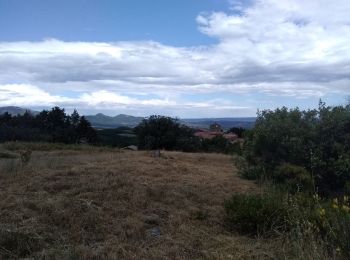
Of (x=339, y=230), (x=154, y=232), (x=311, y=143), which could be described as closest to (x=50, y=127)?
(x=311, y=143)

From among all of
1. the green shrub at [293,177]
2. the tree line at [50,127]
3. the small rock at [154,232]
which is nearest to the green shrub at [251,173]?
the green shrub at [293,177]

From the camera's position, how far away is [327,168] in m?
10.3

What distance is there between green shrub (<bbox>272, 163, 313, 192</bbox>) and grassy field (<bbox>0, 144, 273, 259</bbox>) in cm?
61

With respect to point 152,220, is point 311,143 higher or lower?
higher

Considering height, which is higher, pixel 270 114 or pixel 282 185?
pixel 270 114

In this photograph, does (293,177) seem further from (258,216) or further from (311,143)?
(258,216)

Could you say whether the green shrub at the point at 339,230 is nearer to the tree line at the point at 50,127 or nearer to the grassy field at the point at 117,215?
the grassy field at the point at 117,215

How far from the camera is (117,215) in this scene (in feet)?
23.8

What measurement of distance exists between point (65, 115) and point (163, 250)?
107 feet

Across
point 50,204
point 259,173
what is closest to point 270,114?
point 259,173

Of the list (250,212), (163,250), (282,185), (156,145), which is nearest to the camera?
(163,250)

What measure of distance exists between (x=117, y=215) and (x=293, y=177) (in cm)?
362

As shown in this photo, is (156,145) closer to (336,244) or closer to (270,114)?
(270,114)

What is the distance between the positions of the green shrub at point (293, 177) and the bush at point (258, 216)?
1.89 meters
